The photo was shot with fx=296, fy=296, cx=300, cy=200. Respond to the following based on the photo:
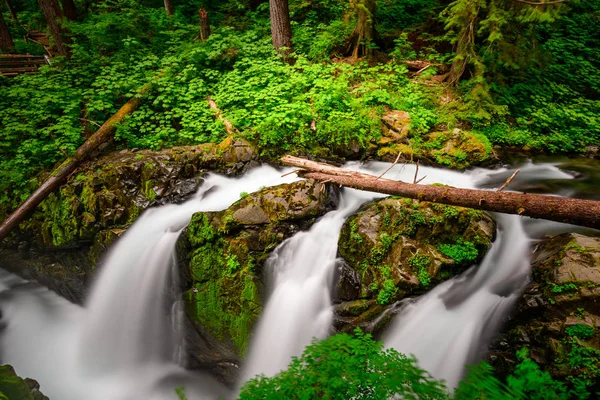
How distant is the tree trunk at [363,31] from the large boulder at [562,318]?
6.32m

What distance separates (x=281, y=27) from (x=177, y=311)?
7358 millimetres

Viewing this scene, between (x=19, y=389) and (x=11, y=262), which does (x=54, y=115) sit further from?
(x=19, y=389)

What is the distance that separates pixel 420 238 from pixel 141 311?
490 cm

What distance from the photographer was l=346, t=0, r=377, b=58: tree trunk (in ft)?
24.4

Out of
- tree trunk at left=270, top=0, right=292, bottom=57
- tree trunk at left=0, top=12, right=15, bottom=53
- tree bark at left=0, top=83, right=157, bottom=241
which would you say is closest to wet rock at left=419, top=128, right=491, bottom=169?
tree trunk at left=270, top=0, right=292, bottom=57

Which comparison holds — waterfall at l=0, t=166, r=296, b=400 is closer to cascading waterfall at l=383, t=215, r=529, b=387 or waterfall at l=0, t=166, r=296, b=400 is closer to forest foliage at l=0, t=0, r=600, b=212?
forest foliage at l=0, t=0, r=600, b=212

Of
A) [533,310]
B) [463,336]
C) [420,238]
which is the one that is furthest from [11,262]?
[533,310]

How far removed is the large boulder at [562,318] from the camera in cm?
300

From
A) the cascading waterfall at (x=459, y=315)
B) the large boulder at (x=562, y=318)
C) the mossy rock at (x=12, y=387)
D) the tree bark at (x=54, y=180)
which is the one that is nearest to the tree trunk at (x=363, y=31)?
the cascading waterfall at (x=459, y=315)

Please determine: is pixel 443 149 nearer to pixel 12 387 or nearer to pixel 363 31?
pixel 363 31

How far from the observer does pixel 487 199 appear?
3611mm

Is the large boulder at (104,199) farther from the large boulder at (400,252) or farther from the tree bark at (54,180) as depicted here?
the large boulder at (400,252)

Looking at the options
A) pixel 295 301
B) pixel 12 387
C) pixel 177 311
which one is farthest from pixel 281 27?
pixel 12 387

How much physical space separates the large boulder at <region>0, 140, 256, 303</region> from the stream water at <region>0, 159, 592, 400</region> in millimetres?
→ 326
